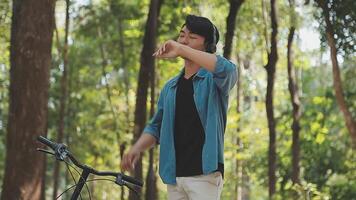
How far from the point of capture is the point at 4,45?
765 inches

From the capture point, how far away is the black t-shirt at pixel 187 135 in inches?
153

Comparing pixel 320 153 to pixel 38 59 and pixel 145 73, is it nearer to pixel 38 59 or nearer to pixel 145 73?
pixel 145 73

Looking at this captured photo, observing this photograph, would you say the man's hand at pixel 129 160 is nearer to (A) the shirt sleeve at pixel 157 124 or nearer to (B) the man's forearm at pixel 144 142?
(B) the man's forearm at pixel 144 142

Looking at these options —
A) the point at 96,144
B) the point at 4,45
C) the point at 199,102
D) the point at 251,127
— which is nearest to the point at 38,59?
the point at 199,102

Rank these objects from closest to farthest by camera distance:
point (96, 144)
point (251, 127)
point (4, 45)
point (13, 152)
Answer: point (13, 152) → point (4, 45) → point (96, 144) → point (251, 127)

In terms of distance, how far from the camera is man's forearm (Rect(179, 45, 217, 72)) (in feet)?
11.5

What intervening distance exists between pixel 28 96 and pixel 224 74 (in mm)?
4609

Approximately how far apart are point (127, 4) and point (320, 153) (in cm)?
759

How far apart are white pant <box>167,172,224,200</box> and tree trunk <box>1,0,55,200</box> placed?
414cm

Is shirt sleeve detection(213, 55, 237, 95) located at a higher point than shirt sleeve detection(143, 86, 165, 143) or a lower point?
higher

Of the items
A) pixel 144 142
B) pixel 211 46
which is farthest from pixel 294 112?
pixel 211 46

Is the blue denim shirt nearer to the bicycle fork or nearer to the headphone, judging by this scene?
the headphone

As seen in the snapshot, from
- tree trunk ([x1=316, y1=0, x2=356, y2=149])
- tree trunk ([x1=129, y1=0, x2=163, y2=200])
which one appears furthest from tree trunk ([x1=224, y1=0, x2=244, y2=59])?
tree trunk ([x1=316, y1=0, x2=356, y2=149])

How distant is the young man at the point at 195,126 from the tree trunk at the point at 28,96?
391cm
